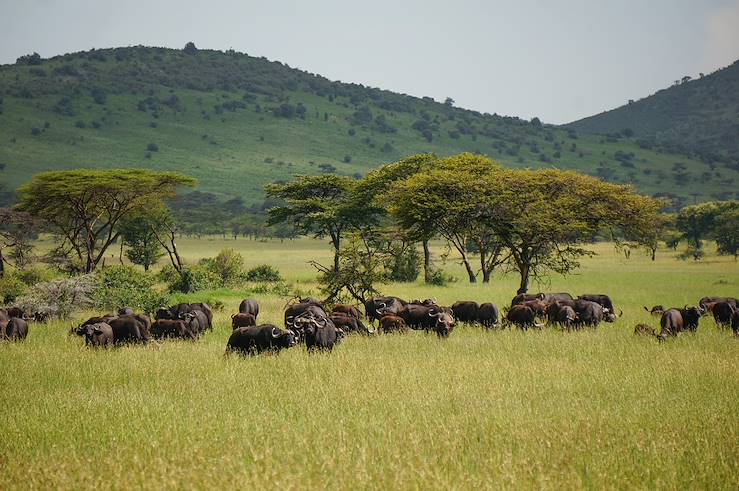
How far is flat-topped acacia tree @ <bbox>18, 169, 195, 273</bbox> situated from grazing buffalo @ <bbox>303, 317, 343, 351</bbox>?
20.4 meters

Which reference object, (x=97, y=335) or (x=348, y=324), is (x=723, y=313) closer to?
(x=348, y=324)

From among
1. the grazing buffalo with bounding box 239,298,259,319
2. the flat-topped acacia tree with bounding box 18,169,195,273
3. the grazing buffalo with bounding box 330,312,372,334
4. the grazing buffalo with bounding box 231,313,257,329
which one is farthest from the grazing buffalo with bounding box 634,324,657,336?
the flat-topped acacia tree with bounding box 18,169,195,273

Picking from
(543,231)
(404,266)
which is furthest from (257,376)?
(404,266)

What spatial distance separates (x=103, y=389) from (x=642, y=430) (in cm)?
848

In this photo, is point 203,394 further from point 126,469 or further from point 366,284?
point 366,284

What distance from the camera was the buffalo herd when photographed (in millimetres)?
14875

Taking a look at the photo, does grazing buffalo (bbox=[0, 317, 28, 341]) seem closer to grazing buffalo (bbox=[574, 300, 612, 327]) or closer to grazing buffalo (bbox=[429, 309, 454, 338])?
grazing buffalo (bbox=[429, 309, 454, 338])

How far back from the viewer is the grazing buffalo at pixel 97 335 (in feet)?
50.8

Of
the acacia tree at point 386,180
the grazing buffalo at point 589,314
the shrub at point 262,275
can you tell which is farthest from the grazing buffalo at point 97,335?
the shrub at point 262,275

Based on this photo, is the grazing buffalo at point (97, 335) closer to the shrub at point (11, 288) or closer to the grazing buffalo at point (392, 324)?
the grazing buffalo at point (392, 324)

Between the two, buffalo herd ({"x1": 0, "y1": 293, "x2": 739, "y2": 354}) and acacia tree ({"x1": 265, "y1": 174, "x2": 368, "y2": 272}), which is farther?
acacia tree ({"x1": 265, "y1": 174, "x2": 368, "y2": 272})

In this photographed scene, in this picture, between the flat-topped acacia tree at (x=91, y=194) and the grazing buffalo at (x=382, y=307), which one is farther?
the flat-topped acacia tree at (x=91, y=194)

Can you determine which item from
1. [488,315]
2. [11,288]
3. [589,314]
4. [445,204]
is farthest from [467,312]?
[11,288]

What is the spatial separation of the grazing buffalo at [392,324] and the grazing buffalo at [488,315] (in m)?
2.43
